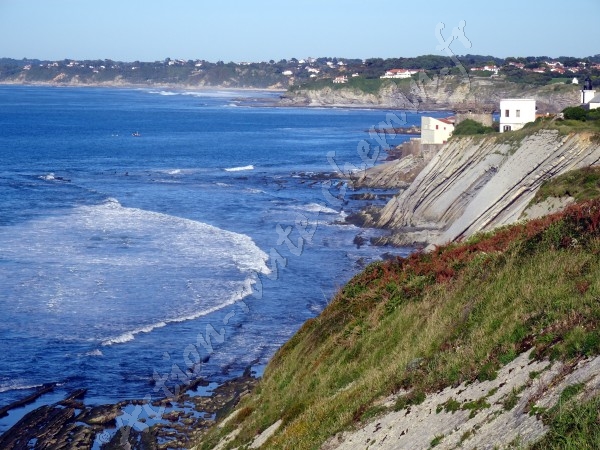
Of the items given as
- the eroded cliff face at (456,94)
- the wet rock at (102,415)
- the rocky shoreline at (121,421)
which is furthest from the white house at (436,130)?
the eroded cliff face at (456,94)

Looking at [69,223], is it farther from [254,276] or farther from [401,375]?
[401,375]

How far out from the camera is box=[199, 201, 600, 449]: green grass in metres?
11.4

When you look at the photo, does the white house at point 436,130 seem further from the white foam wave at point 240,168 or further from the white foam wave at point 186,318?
the white foam wave at point 186,318

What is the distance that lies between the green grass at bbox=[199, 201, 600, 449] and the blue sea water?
8.61m

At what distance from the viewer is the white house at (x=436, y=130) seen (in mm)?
66125

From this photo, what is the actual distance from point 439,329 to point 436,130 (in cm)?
5425

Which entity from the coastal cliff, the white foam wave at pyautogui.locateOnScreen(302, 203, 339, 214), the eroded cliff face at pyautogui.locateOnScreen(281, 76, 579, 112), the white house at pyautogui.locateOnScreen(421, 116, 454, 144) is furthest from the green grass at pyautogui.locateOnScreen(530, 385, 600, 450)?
the eroded cliff face at pyautogui.locateOnScreen(281, 76, 579, 112)

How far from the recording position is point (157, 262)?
3959cm

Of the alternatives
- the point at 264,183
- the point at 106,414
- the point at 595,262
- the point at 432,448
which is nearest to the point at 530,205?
the point at 106,414

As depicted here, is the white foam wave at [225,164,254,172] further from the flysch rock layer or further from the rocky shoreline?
the flysch rock layer

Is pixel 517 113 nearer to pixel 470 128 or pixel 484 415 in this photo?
pixel 470 128

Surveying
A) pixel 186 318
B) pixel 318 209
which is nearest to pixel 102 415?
pixel 186 318

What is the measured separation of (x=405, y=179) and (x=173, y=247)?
90.1 feet

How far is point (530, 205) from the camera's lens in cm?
2970
